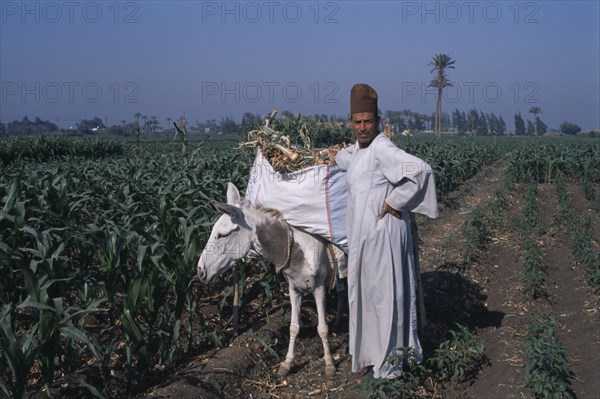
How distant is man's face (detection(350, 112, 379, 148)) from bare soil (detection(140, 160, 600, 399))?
6.36 feet

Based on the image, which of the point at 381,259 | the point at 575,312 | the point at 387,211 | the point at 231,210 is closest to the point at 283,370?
the point at 381,259

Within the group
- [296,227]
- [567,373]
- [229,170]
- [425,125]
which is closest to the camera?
[567,373]

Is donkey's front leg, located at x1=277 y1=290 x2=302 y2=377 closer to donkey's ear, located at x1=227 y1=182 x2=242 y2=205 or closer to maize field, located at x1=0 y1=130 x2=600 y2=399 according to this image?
maize field, located at x1=0 y1=130 x2=600 y2=399

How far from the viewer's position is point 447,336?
221 inches

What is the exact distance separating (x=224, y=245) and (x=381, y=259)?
1250mm

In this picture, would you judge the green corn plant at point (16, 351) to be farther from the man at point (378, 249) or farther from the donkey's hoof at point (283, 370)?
the man at point (378, 249)

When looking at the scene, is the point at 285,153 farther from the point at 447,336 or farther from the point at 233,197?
the point at 447,336

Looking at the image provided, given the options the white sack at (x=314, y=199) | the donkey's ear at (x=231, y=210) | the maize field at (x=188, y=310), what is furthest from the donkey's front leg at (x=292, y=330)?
the donkey's ear at (x=231, y=210)

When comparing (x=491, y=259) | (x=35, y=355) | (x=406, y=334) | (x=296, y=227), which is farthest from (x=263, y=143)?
(x=491, y=259)

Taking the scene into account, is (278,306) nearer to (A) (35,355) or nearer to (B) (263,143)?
(B) (263,143)

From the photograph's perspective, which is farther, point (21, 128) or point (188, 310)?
point (21, 128)

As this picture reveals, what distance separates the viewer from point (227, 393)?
465 centimetres

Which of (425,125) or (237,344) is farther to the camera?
(425,125)

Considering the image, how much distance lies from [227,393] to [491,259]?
18.6 feet
